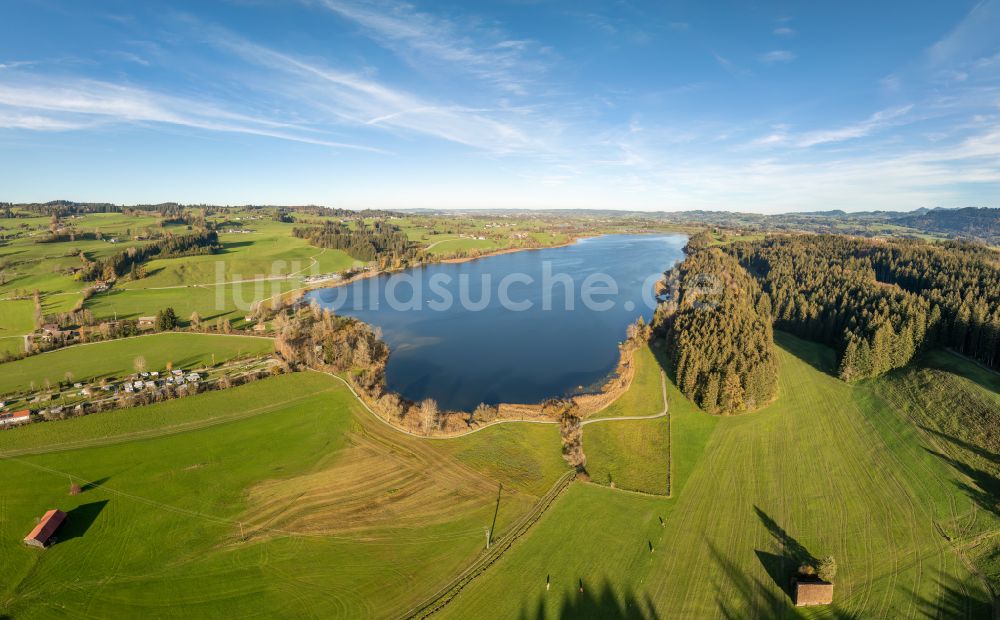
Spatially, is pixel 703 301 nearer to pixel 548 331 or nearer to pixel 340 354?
pixel 548 331

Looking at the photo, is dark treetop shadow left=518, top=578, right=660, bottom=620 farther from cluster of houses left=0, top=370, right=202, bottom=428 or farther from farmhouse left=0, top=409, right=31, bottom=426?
farmhouse left=0, top=409, right=31, bottom=426

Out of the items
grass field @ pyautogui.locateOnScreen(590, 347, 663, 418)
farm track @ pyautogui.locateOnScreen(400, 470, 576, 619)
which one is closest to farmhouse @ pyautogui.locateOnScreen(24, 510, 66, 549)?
farm track @ pyautogui.locateOnScreen(400, 470, 576, 619)

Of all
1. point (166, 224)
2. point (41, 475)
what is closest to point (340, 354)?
point (41, 475)

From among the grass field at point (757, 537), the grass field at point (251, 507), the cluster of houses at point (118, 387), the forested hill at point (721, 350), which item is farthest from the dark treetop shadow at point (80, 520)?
the forested hill at point (721, 350)

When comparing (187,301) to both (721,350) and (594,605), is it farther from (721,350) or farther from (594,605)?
(721,350)

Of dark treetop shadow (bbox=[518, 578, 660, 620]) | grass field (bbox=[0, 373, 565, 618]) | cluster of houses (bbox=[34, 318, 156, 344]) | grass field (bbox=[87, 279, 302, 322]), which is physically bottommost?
dark treetop shadow (bbox=[518, 578, 660, 620])

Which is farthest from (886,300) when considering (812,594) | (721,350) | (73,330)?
(73,330)
